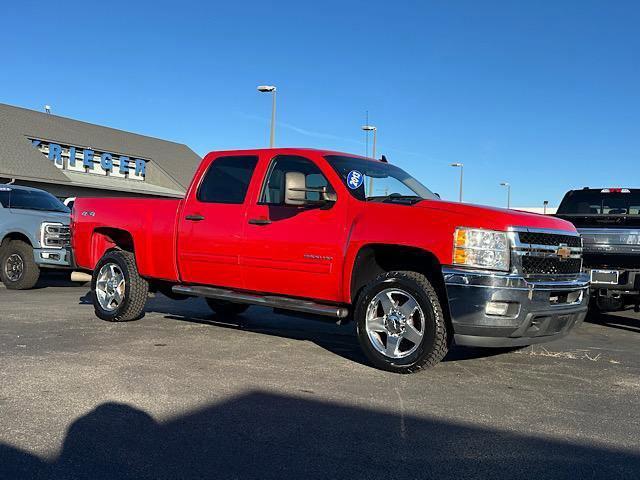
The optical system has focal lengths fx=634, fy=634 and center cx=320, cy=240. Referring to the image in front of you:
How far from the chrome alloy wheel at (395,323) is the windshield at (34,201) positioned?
8.44 m

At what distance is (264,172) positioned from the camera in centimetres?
653

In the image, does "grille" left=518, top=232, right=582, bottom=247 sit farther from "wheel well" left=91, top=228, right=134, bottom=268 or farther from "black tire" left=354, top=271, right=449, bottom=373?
"wheel well" left=91, top=228, right=134, bottom=268

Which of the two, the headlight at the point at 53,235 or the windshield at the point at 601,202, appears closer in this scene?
the windshield at the point at 601,202

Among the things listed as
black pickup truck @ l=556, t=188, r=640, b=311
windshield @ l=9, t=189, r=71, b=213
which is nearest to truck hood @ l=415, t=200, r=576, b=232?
black pickup truck @ l=556, t=188, r=640, b=311

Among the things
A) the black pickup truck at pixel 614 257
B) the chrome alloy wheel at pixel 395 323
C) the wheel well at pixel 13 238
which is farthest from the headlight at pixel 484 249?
the wheel well at pixel 13 238

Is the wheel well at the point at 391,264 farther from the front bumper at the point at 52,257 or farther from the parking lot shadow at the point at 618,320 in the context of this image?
the front bumper at the point at 52,257

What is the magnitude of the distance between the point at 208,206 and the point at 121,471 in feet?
12.8

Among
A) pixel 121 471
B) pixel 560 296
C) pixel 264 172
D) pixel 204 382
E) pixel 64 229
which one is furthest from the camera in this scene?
pixel 64 229

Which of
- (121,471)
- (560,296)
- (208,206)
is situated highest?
(208,206)

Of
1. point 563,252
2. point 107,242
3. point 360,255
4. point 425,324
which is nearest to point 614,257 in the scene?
point 563,252

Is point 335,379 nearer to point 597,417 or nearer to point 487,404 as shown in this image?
point 487,404

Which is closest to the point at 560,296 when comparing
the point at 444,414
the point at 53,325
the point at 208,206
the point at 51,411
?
the point at 444,414

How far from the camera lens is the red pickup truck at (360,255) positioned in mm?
5055

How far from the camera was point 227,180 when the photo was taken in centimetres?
686
